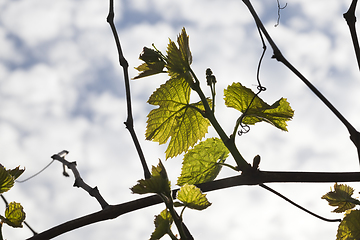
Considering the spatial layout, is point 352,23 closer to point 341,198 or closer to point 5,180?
point 341,198

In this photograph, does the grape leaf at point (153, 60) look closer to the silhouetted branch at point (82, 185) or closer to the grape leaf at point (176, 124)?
the grape leaf at point (176, 124)

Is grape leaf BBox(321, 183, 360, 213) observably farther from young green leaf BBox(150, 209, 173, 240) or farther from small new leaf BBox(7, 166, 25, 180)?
small new leaf BBox(7, 166, 25, 180)

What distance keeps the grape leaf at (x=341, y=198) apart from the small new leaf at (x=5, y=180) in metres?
0.40

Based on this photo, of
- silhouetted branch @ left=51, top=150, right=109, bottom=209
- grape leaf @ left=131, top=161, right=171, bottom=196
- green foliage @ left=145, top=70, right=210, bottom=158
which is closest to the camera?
grape leaf @ left=131, top=161, right=171, bottom=196

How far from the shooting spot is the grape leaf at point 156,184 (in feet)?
0.89

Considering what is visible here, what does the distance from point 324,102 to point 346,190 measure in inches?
6.2

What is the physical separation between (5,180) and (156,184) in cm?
23

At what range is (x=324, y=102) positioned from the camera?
36 centimetres

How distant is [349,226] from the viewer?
42 cm

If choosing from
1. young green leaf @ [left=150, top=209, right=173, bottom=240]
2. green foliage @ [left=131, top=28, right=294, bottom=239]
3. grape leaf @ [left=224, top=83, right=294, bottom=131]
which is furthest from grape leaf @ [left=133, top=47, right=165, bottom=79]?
young green leaf @ [left=150, top=209, right=173, bottom=240]

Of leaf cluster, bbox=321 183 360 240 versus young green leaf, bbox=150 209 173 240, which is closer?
young green leaf, bbox=150 209 173 240

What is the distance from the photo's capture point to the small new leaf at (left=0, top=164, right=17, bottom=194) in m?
0.40

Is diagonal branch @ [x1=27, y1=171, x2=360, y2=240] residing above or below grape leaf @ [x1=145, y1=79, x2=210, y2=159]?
below

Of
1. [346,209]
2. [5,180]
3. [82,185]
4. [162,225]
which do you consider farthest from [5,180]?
[346,209]
